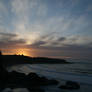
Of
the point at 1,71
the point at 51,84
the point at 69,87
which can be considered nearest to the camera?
the point at 69,87

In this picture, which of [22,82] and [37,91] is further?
[22,82]

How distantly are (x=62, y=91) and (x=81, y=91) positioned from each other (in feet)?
7.39

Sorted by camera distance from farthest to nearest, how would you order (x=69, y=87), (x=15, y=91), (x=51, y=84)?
(x=51, y=84)
(x=69, y=87)
(x=15, y=91)

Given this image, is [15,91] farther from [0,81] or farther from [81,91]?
[81,91]

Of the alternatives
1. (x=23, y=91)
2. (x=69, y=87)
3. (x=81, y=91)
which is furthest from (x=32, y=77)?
(x=81, y=91)

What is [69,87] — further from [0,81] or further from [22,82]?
[0,81]

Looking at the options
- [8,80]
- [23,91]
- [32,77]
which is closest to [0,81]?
[8,80]

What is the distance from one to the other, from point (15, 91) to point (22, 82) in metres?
4.05

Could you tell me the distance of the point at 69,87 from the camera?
15188 mm

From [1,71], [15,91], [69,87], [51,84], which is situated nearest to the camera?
[15,91]

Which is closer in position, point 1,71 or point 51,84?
point 51,84

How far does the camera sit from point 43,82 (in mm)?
17422

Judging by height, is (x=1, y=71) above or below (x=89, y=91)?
above

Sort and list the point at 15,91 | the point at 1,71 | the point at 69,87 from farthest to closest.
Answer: the point at 1,71
the point at 69,87
the point at 15,91
